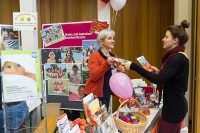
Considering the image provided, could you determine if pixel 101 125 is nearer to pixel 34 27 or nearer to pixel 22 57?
pixel 22 57

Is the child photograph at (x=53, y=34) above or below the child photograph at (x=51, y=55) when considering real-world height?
above

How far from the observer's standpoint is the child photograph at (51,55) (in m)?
3.08

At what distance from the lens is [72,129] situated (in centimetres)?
127

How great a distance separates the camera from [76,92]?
308 cm

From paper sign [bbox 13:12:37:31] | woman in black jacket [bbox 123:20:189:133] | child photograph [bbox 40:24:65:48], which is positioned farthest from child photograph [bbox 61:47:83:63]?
woman in black jacket [bbox 123:20:189:133]

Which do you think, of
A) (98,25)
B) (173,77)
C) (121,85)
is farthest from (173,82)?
Result: (98,25)

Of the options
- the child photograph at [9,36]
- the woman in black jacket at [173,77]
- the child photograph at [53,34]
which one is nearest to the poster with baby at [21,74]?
the woman in black jacket at [173,77]

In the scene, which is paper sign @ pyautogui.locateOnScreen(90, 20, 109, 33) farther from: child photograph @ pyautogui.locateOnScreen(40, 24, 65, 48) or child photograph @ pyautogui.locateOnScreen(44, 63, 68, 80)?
child photograph @ pyautogui.locateOnScreen(44, 63, 68, 80)

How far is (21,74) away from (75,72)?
4.57 feet

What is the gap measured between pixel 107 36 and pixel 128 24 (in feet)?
4.74

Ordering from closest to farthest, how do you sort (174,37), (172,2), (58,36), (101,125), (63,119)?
1. (63,119)
2. (101,125)
3. (174,37)
4. (58,36)
5. (172,2)

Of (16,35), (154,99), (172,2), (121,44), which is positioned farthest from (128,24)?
(16,35)

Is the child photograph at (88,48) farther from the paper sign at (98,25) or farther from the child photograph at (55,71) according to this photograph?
the child photograph at (55,71)

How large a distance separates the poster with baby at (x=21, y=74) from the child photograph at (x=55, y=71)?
1347 mm
